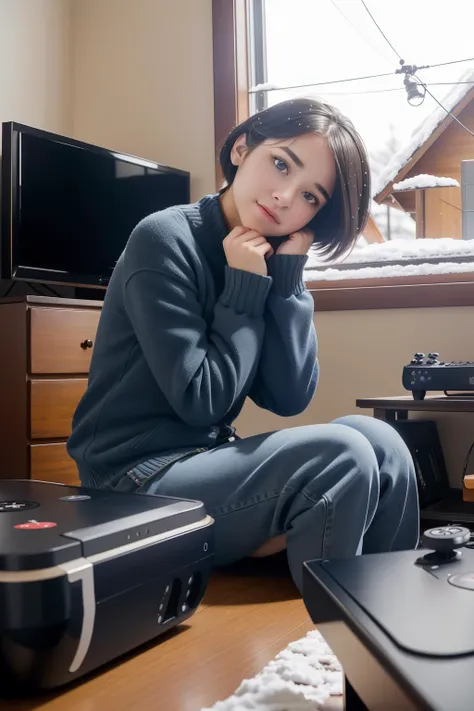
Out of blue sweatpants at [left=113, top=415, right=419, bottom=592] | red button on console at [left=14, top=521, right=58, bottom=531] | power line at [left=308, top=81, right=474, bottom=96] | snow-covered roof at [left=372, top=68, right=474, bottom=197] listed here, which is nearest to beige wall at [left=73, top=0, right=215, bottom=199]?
power line at [left=308, top=81, right=474, bottom=96]

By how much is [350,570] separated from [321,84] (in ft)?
6.95

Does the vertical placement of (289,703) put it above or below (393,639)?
below

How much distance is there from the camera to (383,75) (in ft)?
7.68

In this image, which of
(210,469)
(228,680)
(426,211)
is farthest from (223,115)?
(228,680)

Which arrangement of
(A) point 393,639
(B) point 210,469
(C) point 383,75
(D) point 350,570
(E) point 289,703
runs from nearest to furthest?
(A) point 393,639
(D) point 350,570
(E) point 289,703
(B) point 210,469
(C) point 383,75

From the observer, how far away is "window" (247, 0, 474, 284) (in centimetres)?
224

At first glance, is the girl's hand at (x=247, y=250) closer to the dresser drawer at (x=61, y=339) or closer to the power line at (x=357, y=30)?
the dresser drawer at (x=61, y=339)

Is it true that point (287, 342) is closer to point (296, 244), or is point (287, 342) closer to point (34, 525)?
point (296, 244)

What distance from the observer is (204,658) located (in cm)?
89

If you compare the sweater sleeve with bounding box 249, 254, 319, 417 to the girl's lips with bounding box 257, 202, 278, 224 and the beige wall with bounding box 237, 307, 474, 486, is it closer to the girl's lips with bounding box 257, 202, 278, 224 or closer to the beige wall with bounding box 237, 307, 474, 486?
the girl's lips with bounding box 257, 202, 278, 224

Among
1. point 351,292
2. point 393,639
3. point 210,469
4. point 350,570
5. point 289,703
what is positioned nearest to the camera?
point 393,639

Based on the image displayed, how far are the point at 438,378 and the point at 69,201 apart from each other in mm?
1156

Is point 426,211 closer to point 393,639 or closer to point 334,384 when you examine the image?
point 334,384

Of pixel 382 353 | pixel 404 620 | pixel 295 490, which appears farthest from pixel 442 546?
pixel 382 353
